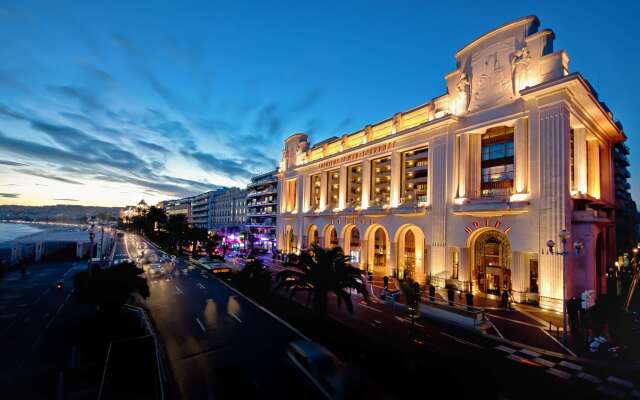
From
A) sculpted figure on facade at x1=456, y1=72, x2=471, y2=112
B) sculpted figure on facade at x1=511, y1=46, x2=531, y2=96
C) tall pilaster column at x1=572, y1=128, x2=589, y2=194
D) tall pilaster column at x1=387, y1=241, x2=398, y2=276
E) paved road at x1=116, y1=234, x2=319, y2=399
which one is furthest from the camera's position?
tall pilaster column at x1=387, y1=241, x2=398, y2=276

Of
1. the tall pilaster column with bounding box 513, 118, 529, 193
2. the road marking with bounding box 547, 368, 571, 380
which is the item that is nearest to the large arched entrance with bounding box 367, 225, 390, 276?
the tall pilaster column with bounding box 513, 118, 529, 193

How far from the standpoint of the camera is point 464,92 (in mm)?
29984

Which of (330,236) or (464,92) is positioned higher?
(464,92)

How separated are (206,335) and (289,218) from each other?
41.2 metres

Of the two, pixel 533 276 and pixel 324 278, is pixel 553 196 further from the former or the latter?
pixel 324 278

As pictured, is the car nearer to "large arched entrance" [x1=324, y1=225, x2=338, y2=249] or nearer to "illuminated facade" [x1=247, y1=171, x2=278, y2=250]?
"large arched entrance" [x1=324, y1=225, x2=338, y2=249]

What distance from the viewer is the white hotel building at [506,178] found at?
23469 millimetres

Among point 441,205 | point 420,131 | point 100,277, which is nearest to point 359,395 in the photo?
point 100,277

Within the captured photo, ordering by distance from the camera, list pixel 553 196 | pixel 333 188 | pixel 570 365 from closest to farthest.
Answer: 1. pixel 570 365
2. pixel 553 196
3. pixel 333 188

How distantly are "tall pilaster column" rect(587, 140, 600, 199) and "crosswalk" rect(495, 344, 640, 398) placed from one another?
2449 cm

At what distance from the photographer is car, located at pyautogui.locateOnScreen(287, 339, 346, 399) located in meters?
9.91

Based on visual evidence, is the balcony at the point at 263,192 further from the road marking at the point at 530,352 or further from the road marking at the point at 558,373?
the road marking at the point at 558,373

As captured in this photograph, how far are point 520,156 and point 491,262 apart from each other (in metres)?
10.2

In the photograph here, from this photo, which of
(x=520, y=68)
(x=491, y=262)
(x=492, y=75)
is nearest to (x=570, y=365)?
(x=491, y=262)
